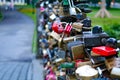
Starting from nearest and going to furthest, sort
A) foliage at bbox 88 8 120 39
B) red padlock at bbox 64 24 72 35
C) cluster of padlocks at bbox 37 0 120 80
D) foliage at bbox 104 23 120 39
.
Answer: cluster of padlocks at bbox 37 0 120 80
red padlock at bbox 64 24 72 35
foliage at bbox 104 23 120 39
foliage at bbox 88 8 120 39

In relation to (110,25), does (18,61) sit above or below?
below

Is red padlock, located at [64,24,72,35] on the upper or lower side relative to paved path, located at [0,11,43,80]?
upper

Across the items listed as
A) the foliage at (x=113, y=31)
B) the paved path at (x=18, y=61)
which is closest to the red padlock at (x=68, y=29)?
the paved path at (x=18, y=61)

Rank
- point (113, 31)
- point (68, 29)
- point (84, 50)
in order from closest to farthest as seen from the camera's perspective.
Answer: point (84, 50) → point (68, 29) → point (113, 31)

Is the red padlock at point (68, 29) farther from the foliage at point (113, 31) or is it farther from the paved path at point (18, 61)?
the foliage at point (113, 31)

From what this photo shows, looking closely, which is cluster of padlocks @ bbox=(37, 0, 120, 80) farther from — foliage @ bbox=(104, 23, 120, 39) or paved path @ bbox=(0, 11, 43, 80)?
foliage @ bbox=(104, 23, 120, 39)

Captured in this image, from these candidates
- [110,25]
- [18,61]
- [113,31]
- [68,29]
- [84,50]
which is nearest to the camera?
[84,50]

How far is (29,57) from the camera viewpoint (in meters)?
12.2

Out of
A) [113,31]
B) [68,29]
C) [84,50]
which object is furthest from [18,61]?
[84,50]

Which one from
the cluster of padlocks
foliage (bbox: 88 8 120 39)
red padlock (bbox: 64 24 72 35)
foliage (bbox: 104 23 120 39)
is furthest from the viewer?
foliage (bbox: 88 8 120 39)

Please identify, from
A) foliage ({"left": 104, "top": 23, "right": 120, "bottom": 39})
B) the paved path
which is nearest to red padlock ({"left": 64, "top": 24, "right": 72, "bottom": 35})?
the paved path

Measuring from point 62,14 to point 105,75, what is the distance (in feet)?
7.85

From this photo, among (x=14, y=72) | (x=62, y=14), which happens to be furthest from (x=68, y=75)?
(x=14, y=72)

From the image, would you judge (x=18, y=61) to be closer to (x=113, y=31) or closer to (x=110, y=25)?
(x=113, y=31)
